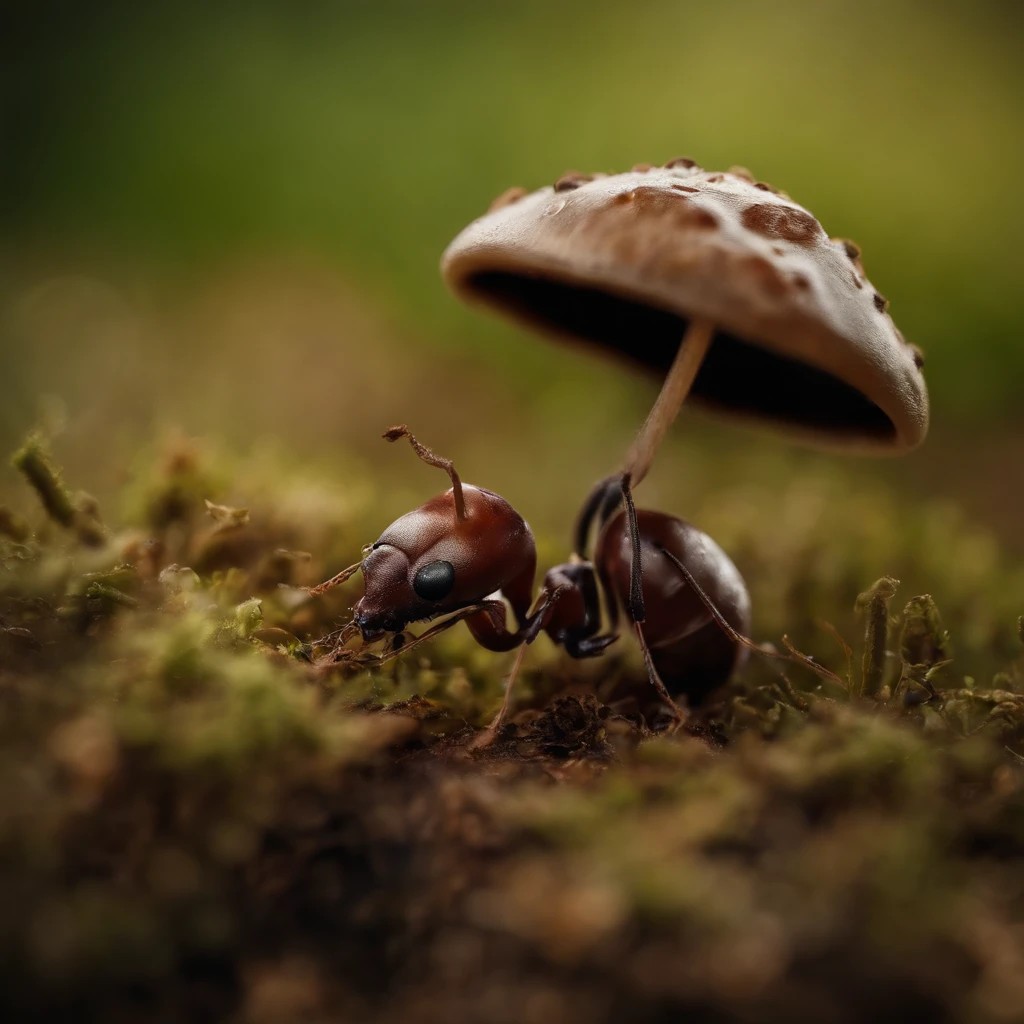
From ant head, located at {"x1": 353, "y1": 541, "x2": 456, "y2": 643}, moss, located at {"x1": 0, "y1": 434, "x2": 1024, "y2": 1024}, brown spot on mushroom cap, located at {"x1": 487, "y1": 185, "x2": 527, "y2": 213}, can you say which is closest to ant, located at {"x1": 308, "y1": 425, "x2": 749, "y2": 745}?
ant head, located at {"x1": 353, "y1": 541, "x2": 456, "y2": 643}

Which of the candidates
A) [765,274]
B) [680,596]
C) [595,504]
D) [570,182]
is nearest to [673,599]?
[680,596]

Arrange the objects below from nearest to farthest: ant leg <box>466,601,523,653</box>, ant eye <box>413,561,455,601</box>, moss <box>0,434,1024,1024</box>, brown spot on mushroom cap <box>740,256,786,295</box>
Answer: moss <box>0,434,1024,1024</box> < brown spot on mushroom cap <box>740,256,786,295</box> < ant eye <box>413,561,455,601</box> < ant leg <box>466,601,523,653</box>

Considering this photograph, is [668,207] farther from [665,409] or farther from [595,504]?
[595,504]

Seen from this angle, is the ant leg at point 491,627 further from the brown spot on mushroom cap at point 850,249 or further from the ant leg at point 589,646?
the brown spot on mushroom cap at point 850,249

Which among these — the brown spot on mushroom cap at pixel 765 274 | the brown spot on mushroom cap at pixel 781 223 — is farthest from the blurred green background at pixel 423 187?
the brown spot on mushroom cap at pixel 765 274

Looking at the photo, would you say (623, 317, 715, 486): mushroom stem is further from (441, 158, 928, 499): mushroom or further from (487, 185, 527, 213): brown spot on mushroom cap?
(487, 185, 527, 213): brown spot on mushroom cap

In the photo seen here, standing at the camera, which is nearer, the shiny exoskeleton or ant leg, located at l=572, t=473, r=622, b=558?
the shiny exoskeleton
